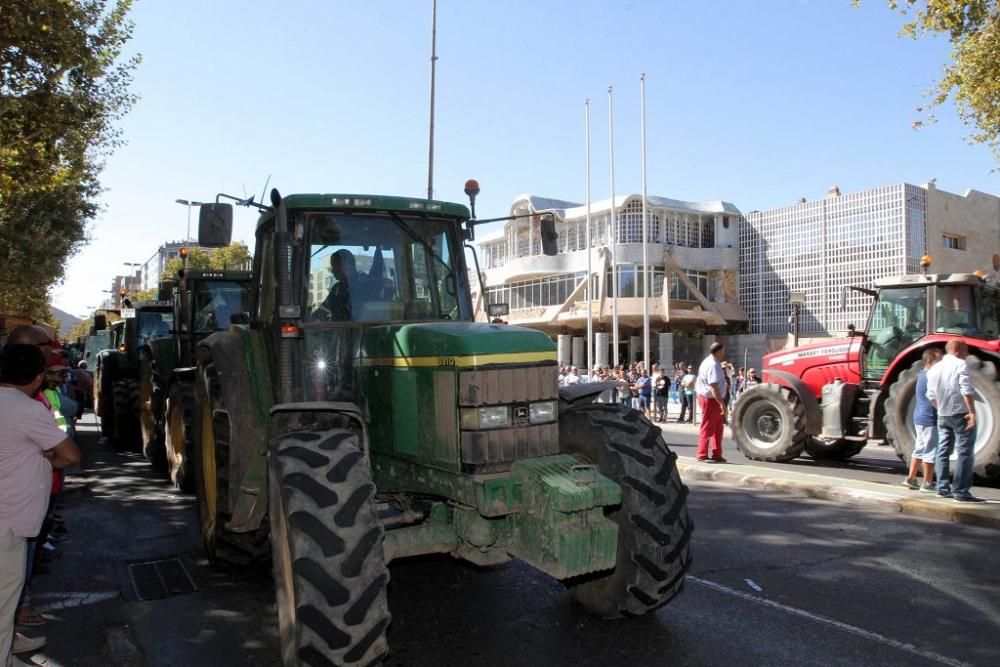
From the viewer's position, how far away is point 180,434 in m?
9.18

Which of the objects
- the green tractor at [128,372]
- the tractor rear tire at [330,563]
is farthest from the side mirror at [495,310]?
the green tractor at [128,372]

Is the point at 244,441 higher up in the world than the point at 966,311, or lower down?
lower down

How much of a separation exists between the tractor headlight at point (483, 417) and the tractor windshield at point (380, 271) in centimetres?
126

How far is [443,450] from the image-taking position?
4.41 metres

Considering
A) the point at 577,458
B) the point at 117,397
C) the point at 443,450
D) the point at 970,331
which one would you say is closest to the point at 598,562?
the point at 577,458

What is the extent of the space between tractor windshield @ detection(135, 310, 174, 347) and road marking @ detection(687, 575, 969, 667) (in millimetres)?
11275

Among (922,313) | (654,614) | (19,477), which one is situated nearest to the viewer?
(19,477)

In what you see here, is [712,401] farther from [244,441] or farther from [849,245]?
[849,245]

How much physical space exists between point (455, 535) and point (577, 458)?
84 centimetres

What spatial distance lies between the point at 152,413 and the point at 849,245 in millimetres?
31939

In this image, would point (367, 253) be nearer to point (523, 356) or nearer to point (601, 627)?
point (523, 356)

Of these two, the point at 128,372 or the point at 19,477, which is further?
the point at 128,372

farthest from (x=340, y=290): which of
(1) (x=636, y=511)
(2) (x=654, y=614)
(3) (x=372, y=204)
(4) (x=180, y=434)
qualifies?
(4) (x=180, y=434)

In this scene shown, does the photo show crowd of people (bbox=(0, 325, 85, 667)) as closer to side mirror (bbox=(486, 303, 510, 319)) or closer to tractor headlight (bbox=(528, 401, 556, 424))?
tractor headlight (bbox=(528, 401, 556, 424))
